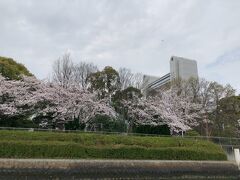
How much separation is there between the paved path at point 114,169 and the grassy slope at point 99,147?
73cm

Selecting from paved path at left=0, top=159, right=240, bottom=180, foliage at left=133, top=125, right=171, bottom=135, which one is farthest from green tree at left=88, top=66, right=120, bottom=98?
paved path at left=0, top=159, right=240, bottom=180

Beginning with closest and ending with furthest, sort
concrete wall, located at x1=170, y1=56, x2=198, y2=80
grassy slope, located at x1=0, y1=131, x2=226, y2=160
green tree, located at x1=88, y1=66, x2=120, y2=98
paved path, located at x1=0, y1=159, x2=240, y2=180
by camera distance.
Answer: paved path, located at x1=0, y1=159, x2=240, y2=180
grassy slope, located at x1=0, y1=131, x2=226, y2=160
green tree, located at x1=88, y1=66, x2=120, y2=98
concrete wall, located at x1=170, y1=56, x2=198, y2=80

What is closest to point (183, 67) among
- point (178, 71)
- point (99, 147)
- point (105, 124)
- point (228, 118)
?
point (178, 71)

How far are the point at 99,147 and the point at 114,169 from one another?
1.76 m

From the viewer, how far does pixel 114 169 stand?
Result: 16422 millimetres

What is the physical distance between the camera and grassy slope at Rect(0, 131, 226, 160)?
15.6 metres

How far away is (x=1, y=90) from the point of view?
71.9 feet

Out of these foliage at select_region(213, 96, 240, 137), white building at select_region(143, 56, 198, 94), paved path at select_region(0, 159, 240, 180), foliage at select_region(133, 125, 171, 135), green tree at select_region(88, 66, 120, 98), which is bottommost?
paved path at select_region(0, 159, 240, 180)

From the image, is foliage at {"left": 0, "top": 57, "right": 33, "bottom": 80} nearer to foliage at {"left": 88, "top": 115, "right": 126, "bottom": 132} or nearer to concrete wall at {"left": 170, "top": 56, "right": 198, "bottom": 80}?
foliage at {"left": 88, "top": 115, "right": 126, "bottom": 132}

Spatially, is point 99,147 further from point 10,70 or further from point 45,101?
point 10,70

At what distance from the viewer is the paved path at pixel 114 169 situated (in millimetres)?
14180

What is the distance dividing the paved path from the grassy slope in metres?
0.73

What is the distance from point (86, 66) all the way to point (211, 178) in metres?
16.6

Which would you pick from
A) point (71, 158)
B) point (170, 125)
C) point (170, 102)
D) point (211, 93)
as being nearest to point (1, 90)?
point (71, 158)
